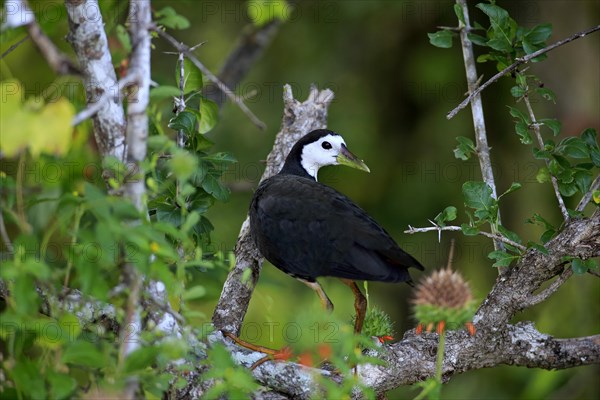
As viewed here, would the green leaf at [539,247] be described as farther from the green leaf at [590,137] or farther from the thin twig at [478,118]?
the green leaf at [590,137]

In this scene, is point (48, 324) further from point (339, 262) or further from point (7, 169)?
point (7, 169)

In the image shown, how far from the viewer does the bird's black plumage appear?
357cm

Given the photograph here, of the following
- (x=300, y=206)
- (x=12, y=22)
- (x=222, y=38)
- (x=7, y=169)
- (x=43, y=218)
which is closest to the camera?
(x=12, y=22)

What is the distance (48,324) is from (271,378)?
1211 mm

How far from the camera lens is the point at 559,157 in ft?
11.8

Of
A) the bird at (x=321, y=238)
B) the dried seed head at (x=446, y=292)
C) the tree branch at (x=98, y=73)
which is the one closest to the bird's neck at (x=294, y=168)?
the bird at (x=321, y=238)

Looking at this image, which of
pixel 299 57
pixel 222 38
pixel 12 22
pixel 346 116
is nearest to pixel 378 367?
pixel 12 22

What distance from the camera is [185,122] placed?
3.60 metres

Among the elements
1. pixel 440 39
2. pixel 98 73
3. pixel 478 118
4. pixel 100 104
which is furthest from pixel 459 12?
pixel 100 104

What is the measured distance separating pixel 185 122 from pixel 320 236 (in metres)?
0.74

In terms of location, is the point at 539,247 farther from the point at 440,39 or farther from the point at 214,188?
the point at 214,188

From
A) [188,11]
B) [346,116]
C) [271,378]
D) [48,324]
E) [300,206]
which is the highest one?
[188,11]

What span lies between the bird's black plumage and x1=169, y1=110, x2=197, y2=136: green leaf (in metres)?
0.54

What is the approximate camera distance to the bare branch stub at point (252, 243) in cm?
386
